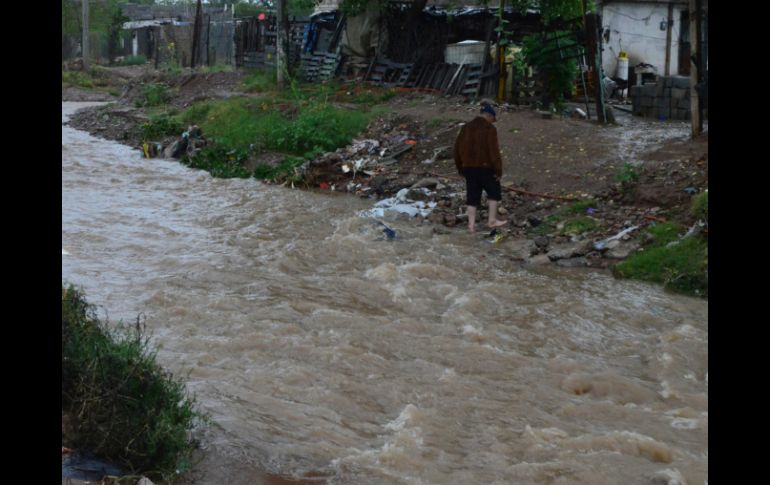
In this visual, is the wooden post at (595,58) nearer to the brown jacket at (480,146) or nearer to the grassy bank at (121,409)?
the brown jacket at (480,146)

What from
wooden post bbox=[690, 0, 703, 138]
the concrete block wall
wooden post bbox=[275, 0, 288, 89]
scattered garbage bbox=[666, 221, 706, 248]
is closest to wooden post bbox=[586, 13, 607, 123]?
the concrete block wall

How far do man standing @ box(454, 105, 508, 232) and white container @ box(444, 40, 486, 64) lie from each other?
27.9 ft

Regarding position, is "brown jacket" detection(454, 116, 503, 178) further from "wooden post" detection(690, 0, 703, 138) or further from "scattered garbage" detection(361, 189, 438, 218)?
"wooden post" detection(690, 0, 703, 138)

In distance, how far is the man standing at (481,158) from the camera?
1087 centimetres

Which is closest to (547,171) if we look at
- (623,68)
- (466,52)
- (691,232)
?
(691,232)

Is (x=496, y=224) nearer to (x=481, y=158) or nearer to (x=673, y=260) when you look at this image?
(x=481, y=158)

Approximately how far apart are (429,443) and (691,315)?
4003mm

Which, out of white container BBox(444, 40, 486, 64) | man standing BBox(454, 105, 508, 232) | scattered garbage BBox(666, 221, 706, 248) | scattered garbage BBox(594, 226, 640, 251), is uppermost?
white container BBox(444, 40, 486, 64)

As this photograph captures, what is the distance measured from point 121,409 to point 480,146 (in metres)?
7.31

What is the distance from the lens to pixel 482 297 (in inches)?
350

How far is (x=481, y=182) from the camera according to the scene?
11203 millimetres

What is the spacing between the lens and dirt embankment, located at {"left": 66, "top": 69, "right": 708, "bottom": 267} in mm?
10828
